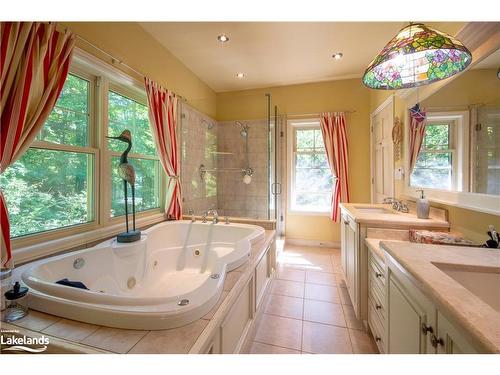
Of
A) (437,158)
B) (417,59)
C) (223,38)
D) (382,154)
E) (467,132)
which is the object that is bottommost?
(437,158)

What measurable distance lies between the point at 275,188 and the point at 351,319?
199 cm

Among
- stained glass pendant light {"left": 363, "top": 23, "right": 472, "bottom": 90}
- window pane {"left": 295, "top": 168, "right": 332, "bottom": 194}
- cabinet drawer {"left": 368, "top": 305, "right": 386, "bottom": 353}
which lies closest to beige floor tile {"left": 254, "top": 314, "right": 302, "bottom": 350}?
cabinet drawer {"left": 368, "top": 305, "right": 386, "bottom": 353}

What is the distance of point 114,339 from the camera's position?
0.76 m

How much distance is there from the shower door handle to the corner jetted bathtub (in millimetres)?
1238

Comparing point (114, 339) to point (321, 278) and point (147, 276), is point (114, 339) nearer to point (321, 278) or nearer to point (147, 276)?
point (147, 276)

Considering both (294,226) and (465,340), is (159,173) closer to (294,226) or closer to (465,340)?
(294,226)

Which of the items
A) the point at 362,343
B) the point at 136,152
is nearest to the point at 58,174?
the point at 136,152

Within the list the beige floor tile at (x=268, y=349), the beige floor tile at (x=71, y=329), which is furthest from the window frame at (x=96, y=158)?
the beige floor tile at (x=268, y=349)

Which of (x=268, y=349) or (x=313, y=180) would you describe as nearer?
(x=268, y=349)

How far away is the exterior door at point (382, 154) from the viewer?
2.56m

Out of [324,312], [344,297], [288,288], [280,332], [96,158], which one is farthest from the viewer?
[288,288]

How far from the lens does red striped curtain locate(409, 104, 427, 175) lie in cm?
177
